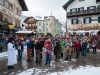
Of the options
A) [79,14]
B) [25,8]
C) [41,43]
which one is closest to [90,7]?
[79,14]

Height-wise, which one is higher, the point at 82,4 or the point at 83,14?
the point at 82,4

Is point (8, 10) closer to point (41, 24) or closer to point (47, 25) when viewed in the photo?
point (41, 24)

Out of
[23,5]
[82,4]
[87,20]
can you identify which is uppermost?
[23,5]

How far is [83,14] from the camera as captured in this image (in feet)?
98.5

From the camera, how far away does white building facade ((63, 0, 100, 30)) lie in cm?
2930

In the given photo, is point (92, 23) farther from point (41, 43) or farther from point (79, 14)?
point (41, 43)

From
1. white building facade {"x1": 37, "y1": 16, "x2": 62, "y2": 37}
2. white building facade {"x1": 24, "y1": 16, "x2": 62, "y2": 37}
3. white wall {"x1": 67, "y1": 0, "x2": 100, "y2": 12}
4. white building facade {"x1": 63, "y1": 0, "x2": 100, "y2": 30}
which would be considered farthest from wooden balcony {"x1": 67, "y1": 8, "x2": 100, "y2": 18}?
white building facade {"x1": 37, "y1": 16, "x2": 62, "y2": 37}

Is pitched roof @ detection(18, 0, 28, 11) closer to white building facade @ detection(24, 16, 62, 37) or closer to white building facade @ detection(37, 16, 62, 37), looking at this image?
white building facade @ detection(24, 16, 62, 37)

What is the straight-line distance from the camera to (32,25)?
61.4m

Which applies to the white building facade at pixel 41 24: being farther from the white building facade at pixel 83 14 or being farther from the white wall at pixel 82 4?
the white wall at pixel 82 4

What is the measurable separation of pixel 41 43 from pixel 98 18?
73.1 feet

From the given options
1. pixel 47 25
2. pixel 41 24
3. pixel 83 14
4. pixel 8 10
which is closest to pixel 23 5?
pixel 8 10

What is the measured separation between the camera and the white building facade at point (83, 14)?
29297 millimetres

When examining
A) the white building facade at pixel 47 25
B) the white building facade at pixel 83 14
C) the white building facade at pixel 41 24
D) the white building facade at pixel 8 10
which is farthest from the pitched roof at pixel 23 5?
the white building facade at pixel 47 25
